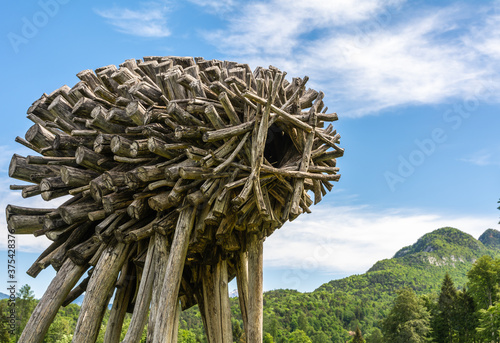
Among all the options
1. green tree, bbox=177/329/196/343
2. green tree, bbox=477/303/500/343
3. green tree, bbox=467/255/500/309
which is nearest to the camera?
green tree, bbox=477/303/500/343

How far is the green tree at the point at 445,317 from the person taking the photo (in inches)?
1451

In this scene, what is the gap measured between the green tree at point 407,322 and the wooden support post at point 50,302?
Answer: 3730cm

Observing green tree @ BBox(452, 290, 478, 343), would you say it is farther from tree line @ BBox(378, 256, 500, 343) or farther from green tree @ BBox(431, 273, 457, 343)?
green tree @ BBox(431, 273, 457, 343)

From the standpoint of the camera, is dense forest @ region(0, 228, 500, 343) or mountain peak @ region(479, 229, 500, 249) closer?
dense forest @ region(0, 228, 500, 343)

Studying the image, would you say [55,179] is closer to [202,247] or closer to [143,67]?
[143,67]

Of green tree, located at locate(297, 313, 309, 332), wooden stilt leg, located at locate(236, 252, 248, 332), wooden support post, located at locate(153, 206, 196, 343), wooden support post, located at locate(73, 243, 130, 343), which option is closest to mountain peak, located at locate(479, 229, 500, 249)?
green tree, located at locate(297, 313, 309, 332)

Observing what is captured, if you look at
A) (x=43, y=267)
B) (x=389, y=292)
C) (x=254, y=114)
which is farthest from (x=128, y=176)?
(x=389, y=292)

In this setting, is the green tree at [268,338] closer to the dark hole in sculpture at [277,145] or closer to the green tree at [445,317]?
the green tree at [445,317]

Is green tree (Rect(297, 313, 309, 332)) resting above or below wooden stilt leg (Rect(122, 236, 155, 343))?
above

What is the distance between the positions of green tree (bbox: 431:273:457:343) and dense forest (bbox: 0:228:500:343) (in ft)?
0.24

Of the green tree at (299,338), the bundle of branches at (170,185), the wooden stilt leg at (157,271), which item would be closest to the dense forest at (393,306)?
the green tree at (299,338)

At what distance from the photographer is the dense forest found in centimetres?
3603

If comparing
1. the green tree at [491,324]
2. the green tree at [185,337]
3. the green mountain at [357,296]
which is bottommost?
the green tree at [491,324]

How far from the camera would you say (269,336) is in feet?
157
